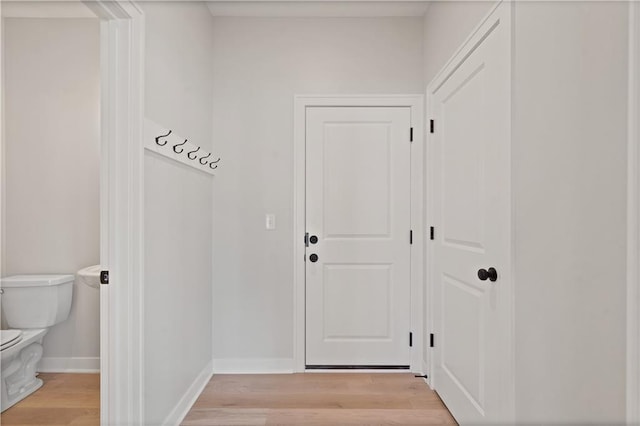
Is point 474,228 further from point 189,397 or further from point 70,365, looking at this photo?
point 70,365

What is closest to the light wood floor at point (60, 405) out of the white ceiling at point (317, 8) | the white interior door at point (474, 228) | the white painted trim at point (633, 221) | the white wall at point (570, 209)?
the white interior door at point (474, 228)

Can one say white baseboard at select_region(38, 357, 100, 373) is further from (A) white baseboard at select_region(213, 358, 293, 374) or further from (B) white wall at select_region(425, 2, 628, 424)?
(B) white wall at select_region(425, 2, 628, 424)

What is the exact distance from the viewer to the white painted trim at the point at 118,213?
157 cm

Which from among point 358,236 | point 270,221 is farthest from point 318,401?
point 270,221

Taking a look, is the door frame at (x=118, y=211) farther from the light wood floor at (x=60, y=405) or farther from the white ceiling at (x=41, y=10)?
the white ceiling at (x=41, y=10)

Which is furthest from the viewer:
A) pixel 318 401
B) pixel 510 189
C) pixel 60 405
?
pixel 318 401

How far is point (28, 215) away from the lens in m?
2.82

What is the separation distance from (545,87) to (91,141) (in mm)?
2885

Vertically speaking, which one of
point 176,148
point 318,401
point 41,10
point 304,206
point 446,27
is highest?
point 41,10

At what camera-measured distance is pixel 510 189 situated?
1547mm

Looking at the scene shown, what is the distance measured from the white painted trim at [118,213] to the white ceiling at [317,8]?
4.19 ft

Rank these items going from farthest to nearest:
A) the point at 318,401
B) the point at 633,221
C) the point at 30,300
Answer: the point at 30,300 → the point at 318,401 → the point at 633,221

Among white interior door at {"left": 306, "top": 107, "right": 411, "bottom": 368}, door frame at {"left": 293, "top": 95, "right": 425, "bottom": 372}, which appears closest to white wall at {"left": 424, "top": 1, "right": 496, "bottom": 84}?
door frame at {"left": 293, "top": 95, "right": 425, "bottom": 372}

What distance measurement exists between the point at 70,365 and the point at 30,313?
0.50 m
